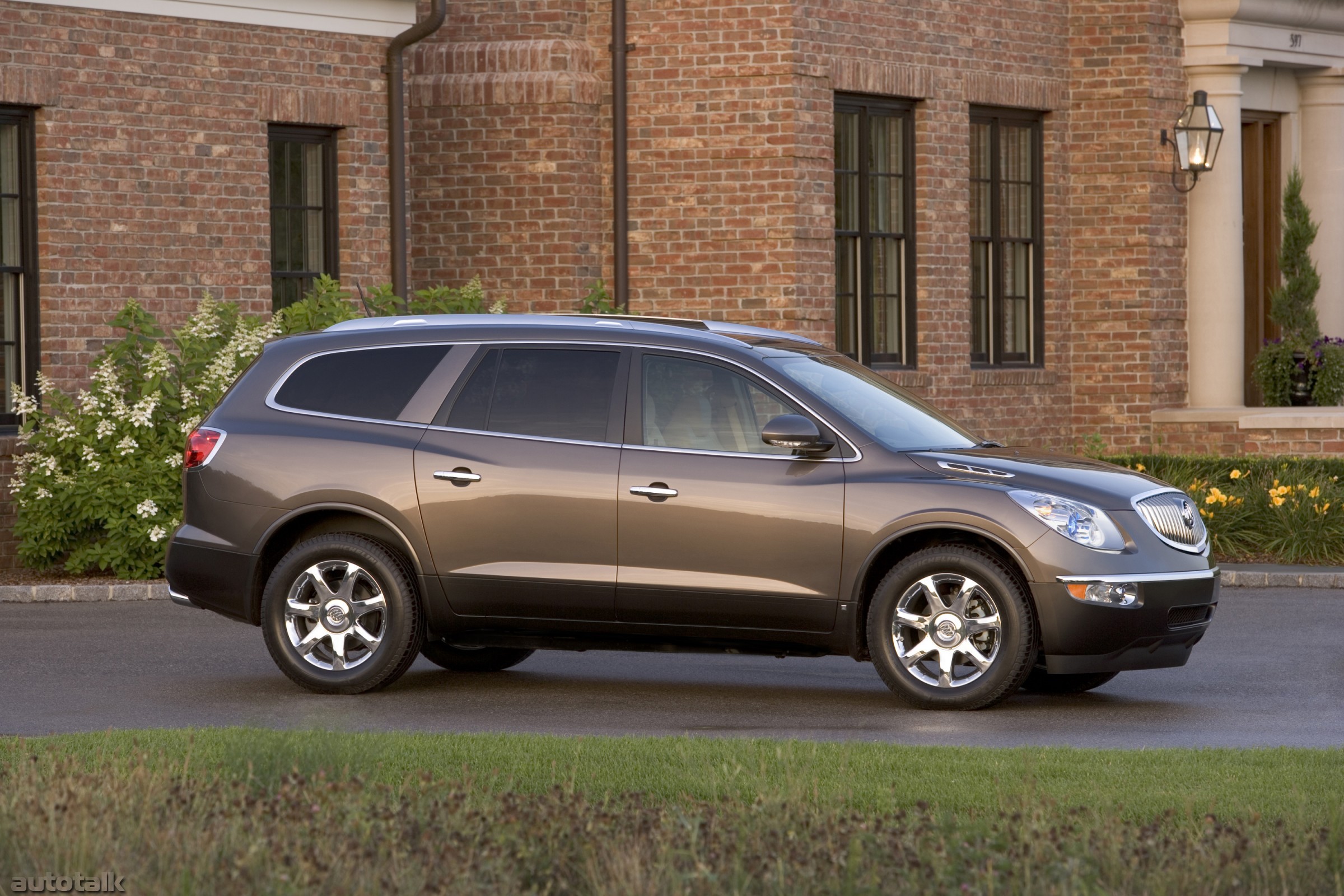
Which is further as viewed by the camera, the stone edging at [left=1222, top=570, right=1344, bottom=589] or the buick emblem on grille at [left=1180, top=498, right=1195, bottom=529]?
the stone edging at [left=1222, top=570, right=1344, bottom=589]

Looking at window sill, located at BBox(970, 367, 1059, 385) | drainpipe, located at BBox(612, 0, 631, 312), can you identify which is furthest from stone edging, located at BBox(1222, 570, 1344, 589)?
drainpipe, located at BBox(612, 0, 631, 312)

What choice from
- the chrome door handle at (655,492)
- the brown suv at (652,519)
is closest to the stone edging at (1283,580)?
the brown suv at (652,519)

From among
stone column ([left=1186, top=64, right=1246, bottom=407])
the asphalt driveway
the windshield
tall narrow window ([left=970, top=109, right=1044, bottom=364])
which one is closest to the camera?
the asphalt driveway

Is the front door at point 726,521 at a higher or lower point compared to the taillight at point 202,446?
lower

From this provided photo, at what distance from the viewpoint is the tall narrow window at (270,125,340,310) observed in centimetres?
1719

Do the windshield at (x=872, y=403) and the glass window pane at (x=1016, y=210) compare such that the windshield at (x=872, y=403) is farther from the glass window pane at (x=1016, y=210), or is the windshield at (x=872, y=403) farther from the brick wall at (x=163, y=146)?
the glass window pane at (x=1016, y=210)

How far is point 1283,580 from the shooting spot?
49.3 ft

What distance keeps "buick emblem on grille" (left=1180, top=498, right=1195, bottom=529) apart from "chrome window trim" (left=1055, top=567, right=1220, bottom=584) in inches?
10.7

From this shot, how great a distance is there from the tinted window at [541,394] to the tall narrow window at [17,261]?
6.41 metres

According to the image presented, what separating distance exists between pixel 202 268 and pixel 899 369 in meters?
6.61

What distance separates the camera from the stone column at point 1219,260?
21.5 metres

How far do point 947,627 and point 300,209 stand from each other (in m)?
9.33

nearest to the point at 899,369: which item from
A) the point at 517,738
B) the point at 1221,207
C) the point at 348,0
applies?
the point at 1221,207

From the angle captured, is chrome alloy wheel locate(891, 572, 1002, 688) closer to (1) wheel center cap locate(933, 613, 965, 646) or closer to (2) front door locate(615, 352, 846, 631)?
(1) wheel center cap locate(933, 613, 965, 646)
